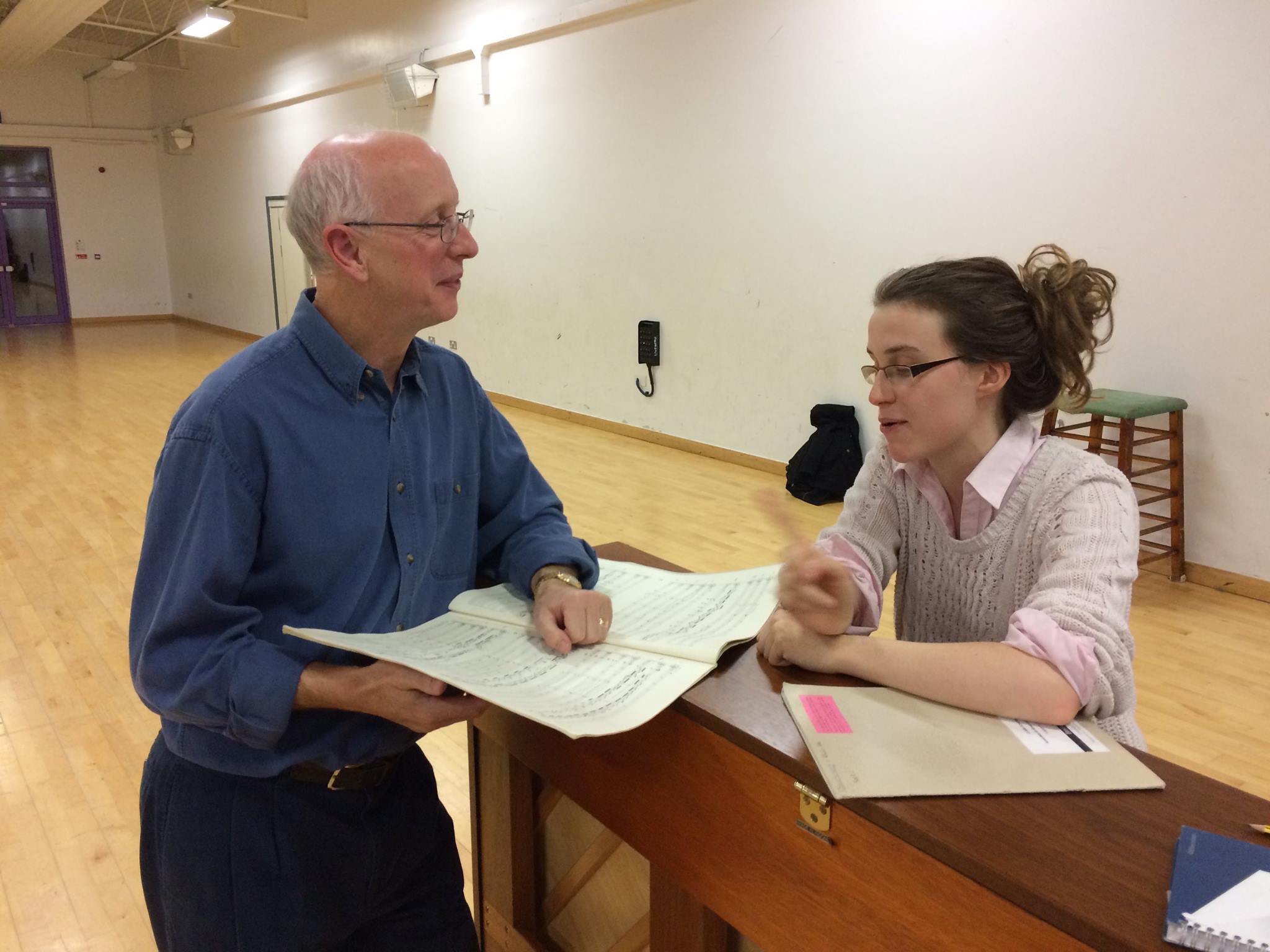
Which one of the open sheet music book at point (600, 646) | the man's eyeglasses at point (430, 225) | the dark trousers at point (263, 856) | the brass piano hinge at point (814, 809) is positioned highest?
the man's eyeglasses at point (430, 225)

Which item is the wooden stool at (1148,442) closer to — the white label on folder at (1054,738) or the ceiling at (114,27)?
the white label on folder at (1054,738)

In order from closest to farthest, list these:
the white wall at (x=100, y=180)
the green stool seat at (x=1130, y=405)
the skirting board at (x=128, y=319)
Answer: the green stool seat at (x=1130, y=405) < the white wall at (x=100, y=180) < the skirting board at (x=128, y=319)

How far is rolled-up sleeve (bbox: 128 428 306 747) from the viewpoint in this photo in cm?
106

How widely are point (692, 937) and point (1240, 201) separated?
375 centimetres

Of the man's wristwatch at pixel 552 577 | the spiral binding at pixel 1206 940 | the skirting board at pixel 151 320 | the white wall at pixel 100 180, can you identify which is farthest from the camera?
the skirting board at pixel 151 320

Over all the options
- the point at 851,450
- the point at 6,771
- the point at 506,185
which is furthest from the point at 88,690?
the point at 506,185

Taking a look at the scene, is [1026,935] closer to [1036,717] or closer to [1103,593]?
[1036,717]

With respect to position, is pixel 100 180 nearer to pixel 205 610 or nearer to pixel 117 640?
pixel 117 640

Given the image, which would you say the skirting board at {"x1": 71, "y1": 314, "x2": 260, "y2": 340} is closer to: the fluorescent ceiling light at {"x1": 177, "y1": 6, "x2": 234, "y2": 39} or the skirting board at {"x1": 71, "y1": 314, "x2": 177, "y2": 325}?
the skirting board at {"x1": 71, "y1": 314, "x2": 177, "y2": 325}

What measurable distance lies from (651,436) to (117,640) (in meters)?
3.95

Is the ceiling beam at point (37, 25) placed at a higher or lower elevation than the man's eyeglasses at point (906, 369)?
higher

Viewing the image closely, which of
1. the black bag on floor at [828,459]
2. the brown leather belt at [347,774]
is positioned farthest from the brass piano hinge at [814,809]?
the black bag on floor at [828,459]

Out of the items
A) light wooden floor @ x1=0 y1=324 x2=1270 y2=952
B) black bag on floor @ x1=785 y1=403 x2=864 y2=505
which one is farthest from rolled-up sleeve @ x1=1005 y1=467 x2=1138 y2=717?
black bag on floor @ x1=785 y1=403 x2=864 y2=505

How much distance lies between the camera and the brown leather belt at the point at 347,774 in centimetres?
121
